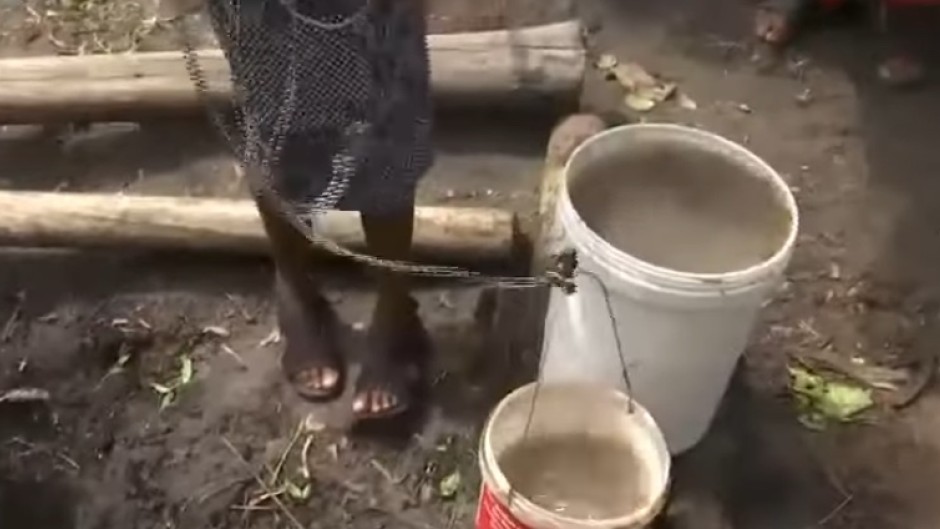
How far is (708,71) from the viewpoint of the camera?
2.48m

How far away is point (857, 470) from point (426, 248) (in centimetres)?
70

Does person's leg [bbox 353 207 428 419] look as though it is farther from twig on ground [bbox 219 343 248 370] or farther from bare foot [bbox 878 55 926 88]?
bare foot [bbox 878 55 926 88]

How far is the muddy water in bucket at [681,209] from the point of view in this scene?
1.70 meters

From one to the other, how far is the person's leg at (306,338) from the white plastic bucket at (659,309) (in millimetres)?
319

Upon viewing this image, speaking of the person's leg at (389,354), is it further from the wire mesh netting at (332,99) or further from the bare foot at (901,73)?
the bare foot at (901,73)

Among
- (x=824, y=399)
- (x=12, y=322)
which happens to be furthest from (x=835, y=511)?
(x=12, y=322)

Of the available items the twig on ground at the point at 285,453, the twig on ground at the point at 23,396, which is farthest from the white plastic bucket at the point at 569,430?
the twig on ground at the point at 23,396

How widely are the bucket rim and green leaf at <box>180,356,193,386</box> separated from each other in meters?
0.63

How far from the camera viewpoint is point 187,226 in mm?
1972

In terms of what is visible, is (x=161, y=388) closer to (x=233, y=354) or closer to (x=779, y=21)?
(x=233, y=354)

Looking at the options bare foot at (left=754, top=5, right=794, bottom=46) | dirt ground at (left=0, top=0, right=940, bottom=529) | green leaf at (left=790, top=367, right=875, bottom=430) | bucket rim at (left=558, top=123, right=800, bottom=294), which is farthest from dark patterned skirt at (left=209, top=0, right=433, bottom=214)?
bare foot at (left=754, top=5, right=794, bottom=46)

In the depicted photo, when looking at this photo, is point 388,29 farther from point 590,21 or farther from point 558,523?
point 590,21

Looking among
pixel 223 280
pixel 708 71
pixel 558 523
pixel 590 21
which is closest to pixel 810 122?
pixel 708 71

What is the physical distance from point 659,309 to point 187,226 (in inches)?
30.3
